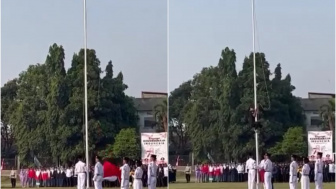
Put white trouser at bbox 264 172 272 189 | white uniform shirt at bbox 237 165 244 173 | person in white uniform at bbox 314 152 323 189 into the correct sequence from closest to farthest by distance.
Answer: white trouser at bbox 264 172 272 189 → person in white uniform at bbox 314 152 323 189 → white uniform shirt at bbox 237 165 244 173

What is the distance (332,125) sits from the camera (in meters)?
48.5

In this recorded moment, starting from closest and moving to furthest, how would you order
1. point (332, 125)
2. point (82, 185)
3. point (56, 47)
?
point (82, 185) < point (56, 47) < point (332, 125)

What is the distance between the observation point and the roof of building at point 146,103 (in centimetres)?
4006

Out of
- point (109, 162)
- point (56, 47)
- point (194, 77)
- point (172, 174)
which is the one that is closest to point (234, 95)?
point (194, 77)

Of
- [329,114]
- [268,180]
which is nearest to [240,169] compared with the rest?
[329,114]

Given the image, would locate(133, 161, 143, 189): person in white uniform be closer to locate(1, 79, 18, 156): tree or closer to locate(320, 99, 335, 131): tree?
locate(1, 79, 18, 156): tree

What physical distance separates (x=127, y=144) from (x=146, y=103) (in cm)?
286

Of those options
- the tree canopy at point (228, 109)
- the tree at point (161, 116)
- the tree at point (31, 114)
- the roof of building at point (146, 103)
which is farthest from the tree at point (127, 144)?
the tree canopy at point (228, 109)

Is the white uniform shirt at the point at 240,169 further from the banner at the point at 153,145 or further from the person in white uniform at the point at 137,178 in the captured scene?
the person in white uniform at the point at 137,178

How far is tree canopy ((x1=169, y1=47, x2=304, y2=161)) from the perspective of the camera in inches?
2050

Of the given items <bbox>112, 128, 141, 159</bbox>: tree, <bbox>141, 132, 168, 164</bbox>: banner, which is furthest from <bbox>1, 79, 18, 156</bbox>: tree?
<bbox>141, 132, 168, 164</bbox>: banner

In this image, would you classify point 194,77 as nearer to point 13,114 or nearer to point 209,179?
point 209,179

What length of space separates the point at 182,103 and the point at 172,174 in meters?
7.89

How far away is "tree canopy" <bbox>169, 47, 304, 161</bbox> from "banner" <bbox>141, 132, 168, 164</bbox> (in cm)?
1316
